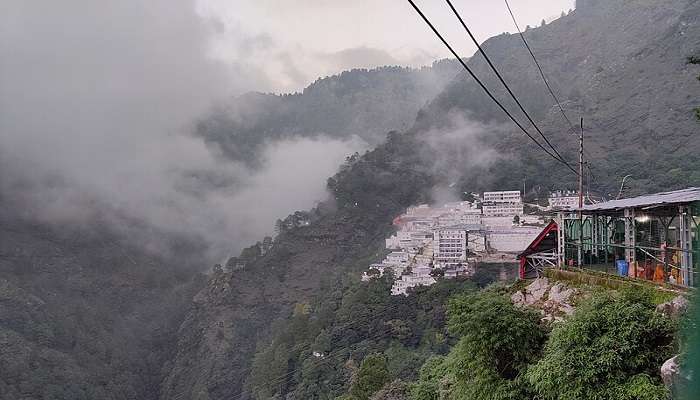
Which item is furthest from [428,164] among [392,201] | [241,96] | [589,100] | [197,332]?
[241,96]

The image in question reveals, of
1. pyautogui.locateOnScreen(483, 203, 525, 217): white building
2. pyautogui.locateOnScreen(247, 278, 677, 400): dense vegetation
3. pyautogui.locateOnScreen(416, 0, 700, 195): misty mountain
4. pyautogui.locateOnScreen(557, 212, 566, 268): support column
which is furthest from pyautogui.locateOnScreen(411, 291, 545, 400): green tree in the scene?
pyautogui.locateOnScreen(483, 203, 525, 217): white building

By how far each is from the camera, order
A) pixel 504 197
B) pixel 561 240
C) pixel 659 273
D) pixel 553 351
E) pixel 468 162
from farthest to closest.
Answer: pixel 468 162
pixel 504 197
pixel 561 240
pixel 659 273
pixel 553 351

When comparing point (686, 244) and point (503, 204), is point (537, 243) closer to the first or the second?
point (686, 244)

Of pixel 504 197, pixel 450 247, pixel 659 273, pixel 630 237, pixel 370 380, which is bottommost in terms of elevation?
pixel 370 380

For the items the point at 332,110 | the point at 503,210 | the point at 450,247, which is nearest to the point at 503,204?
the point at 503,210

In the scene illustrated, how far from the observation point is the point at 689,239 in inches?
326

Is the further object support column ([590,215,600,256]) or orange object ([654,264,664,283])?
support column ([590,215,600,256])

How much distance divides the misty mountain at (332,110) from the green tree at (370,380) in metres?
100

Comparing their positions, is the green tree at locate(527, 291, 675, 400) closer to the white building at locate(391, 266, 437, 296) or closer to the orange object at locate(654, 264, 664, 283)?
the orange object at locate(654, 264, 664, 283)

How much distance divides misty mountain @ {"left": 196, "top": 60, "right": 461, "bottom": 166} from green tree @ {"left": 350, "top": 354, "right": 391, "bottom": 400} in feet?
329

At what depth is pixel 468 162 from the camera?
2712 inches

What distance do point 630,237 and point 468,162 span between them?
59831mm

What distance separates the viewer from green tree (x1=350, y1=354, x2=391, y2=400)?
22.8 meters

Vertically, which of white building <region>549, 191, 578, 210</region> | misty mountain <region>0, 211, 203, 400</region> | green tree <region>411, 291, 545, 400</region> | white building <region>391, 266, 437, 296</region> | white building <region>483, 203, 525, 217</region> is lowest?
misty mountain <region>0, 211, 203, 400</region>
